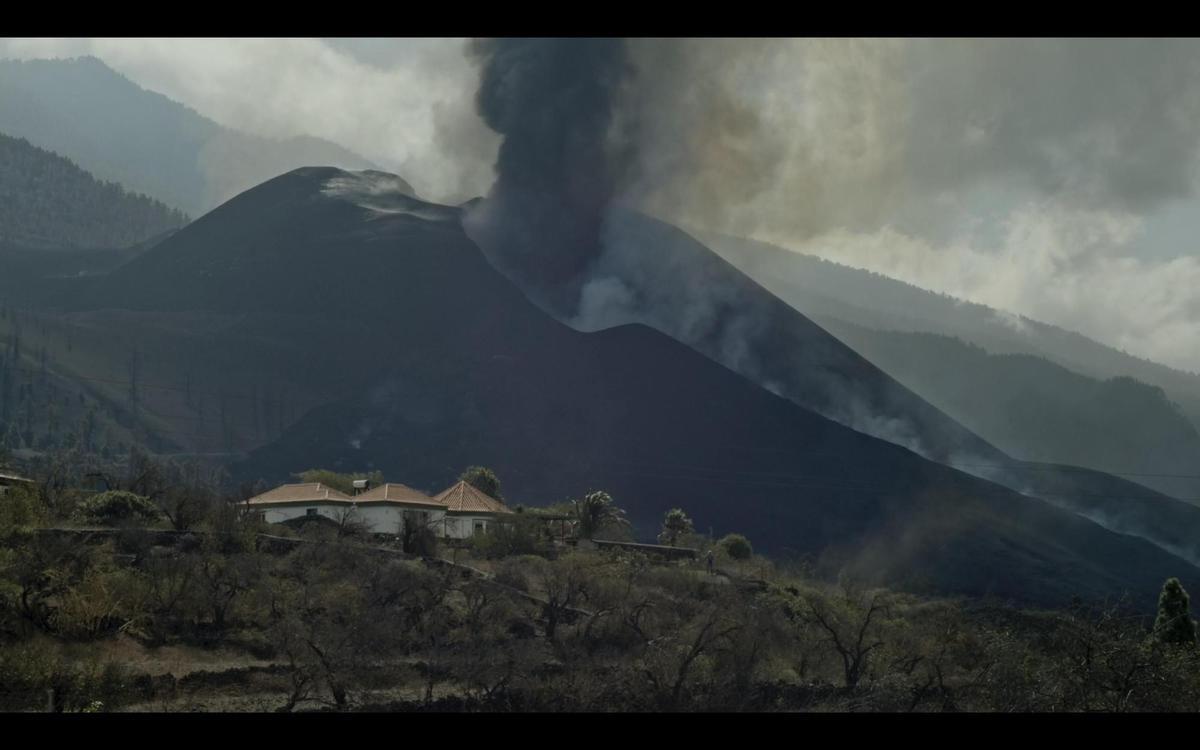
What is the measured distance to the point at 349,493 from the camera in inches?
3529

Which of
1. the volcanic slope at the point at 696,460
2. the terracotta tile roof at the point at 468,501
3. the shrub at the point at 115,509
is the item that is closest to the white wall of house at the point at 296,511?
the terracotta tile roof at the point at 468,501

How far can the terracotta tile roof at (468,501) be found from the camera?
89562 mm

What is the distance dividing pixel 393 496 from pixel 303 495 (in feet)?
17.9

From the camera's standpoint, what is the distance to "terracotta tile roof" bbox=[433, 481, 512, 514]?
294 ft

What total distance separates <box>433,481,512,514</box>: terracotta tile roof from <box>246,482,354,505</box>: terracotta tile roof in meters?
7.28

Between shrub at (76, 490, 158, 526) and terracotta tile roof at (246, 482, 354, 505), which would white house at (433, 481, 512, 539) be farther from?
shrub at (76, 490, 158, 526)

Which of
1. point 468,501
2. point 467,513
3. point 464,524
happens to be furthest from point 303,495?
point 468,501

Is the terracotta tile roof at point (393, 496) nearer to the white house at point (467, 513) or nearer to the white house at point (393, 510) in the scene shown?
the white house at point (393, 510)

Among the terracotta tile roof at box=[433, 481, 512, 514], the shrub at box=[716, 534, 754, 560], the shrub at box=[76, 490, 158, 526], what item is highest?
the terracotta tile roof at box=[433, 481, 512, 514]

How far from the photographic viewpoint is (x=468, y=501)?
301ft

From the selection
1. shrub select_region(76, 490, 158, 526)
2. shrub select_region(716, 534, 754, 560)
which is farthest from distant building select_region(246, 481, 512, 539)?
shrub select_region(716, 534, 754, 560)

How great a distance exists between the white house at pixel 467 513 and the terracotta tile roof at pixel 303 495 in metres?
6.64

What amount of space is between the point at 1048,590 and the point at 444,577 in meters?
99.5
